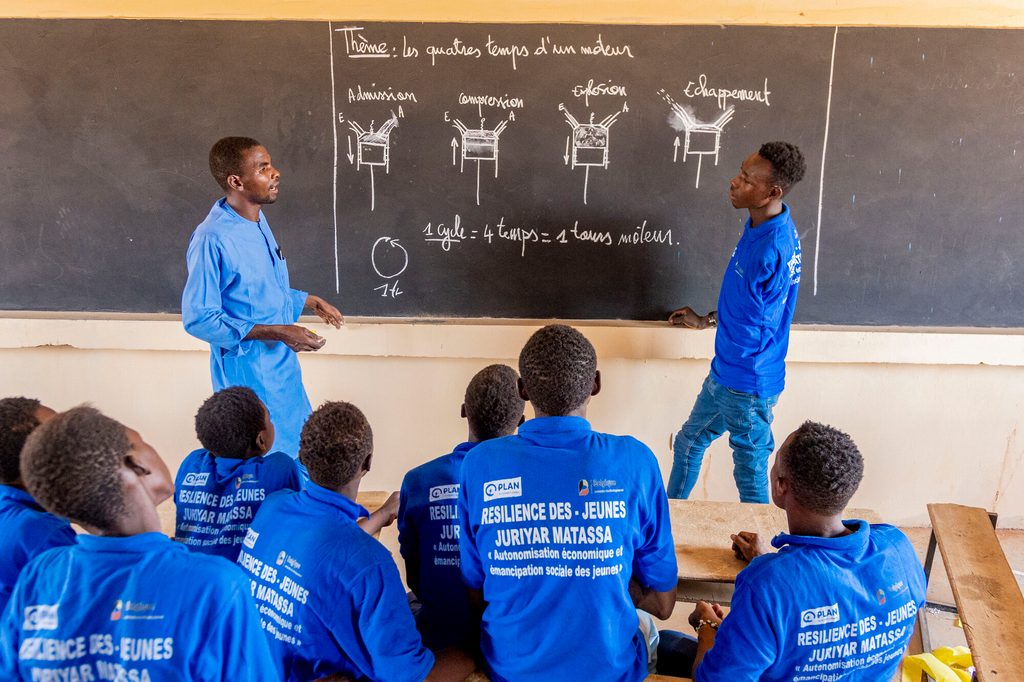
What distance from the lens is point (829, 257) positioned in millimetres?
3154

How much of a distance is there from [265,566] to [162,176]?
232 centimetres

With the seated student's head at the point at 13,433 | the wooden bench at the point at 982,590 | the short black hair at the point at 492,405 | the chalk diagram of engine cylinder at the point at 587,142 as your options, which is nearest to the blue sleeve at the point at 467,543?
the short black hair at the point at 492,405

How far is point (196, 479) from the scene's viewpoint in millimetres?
1826

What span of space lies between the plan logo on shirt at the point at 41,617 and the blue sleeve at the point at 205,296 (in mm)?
1487

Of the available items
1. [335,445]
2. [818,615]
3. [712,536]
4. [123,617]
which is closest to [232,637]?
[123,617]

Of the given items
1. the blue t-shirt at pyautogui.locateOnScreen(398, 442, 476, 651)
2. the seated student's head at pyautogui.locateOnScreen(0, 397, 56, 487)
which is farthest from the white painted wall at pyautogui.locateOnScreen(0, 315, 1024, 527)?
the seated student's head at pyautogui.locateOnScreen(0, 397, 56, 487)

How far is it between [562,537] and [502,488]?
6.1 inches

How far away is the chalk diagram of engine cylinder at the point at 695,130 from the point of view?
9.93ft

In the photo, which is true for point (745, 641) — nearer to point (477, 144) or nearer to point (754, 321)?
point (754, 321)

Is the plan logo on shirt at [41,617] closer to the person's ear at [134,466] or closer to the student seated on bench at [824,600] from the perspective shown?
the person's ear at [134,466]

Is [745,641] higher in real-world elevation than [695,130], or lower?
lower

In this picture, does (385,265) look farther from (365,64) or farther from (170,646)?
(170,646)

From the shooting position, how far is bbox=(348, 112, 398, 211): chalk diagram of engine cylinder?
310cm

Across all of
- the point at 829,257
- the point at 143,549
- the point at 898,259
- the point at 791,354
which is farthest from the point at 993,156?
the point at 143,549
